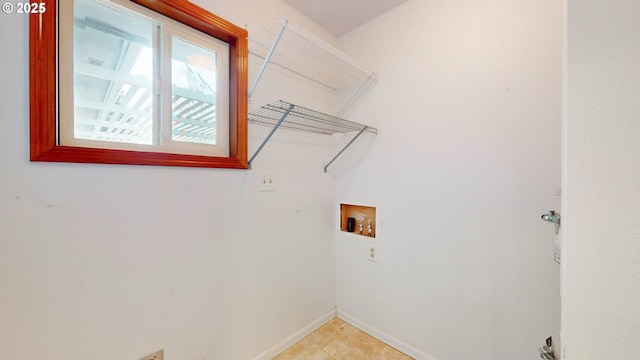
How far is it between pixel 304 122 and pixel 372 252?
1095mm

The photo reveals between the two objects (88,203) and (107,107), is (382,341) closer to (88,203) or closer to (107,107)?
(88,203)

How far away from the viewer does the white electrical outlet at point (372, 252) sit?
169cm

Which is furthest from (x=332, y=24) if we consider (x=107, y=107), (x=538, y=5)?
(x=107, y=107)

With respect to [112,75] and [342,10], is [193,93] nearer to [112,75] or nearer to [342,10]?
[112,75]

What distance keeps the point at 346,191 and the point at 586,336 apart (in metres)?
1.44

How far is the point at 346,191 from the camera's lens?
6.15 feet

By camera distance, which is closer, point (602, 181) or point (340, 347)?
point (602, 181)

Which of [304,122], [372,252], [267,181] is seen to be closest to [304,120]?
[304,122]

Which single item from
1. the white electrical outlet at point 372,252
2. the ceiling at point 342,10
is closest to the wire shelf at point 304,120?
the ceiling at point 342,10

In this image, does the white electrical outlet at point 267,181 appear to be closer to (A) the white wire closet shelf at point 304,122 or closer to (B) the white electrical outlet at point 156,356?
(A) the white wire closet shelf at point 304,122

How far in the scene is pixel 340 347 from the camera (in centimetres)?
156

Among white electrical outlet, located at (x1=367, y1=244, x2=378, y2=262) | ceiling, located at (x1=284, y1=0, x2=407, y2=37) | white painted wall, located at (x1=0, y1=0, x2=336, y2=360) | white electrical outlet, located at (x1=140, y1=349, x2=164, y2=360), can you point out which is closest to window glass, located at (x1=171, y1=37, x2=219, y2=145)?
white painted wall, located at (x1=0, y1=0, x2=336, y2=360)

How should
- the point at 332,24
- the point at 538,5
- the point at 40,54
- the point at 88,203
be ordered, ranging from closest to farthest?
1. the point at 40,54
2. the point at 88,203
3. the point at 538,5
4. the point at 332,24

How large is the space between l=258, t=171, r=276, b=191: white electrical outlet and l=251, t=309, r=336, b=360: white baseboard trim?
1.05 m
